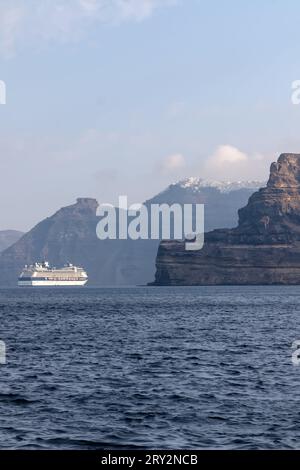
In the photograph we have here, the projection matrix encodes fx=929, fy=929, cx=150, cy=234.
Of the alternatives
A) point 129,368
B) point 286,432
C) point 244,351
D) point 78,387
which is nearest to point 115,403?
point 78,387

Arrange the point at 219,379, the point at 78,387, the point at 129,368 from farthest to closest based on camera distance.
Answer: the point at 129,368 → the point at 219,379 → the point at 78,387

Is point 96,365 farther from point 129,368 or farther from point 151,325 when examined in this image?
point 151,325

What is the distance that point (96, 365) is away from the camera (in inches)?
2638

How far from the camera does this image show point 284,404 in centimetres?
4791

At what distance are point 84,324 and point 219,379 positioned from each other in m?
65.9

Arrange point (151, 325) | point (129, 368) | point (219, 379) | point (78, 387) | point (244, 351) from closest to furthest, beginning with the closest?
point (78, 387) < point (219, 379) < point (129, 368) < point (244, 351) < point (151, 325)

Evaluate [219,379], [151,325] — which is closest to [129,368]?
[219,379]

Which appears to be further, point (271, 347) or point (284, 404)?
point (271, 347)
